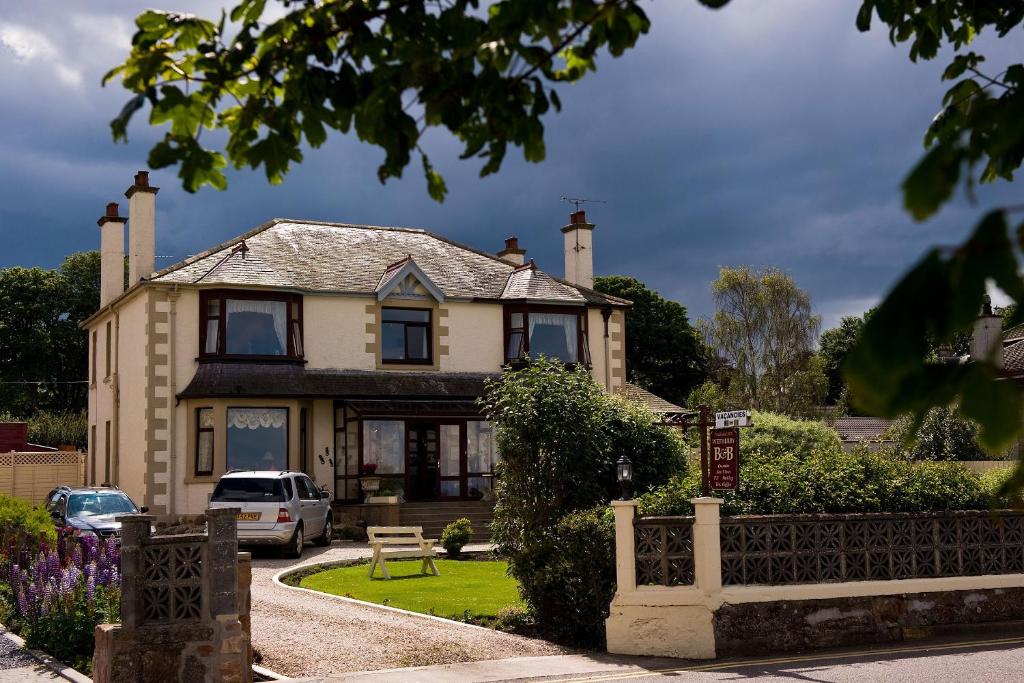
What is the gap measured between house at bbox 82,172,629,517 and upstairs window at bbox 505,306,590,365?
0.04 m

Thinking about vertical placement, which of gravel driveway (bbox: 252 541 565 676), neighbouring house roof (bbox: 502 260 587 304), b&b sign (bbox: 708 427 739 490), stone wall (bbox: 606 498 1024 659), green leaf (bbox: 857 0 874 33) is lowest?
gravel driveway (bbox: 252 541 565 676)

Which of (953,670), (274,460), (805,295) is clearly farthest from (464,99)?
(805,295)

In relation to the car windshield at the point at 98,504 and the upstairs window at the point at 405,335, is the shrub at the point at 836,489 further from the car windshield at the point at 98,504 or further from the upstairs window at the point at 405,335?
the upstairs window at the point at 405,335

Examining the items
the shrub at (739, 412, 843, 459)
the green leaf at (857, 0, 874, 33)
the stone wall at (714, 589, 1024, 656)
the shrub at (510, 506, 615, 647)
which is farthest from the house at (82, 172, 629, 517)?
the green leaf at (857, 0, 874, 33)

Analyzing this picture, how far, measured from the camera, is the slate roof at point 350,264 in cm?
3030

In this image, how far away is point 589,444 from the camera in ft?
50.0

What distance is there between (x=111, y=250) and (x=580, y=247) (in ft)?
50.8

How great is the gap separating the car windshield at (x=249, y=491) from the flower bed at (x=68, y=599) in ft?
26.7

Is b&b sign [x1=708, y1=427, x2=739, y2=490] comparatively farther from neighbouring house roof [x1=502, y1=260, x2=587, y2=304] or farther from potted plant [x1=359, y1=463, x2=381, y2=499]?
neighbouring house roof [x1=502, y1=260, x2=587, y2=304]

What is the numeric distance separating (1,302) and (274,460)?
3535 cm

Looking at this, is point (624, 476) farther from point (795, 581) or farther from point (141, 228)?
point (141, 228)

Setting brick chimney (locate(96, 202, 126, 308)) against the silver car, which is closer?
the silver car

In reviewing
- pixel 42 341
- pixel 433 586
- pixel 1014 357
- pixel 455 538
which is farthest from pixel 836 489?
pixel 42 341

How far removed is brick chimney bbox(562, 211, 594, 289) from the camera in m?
37.9
